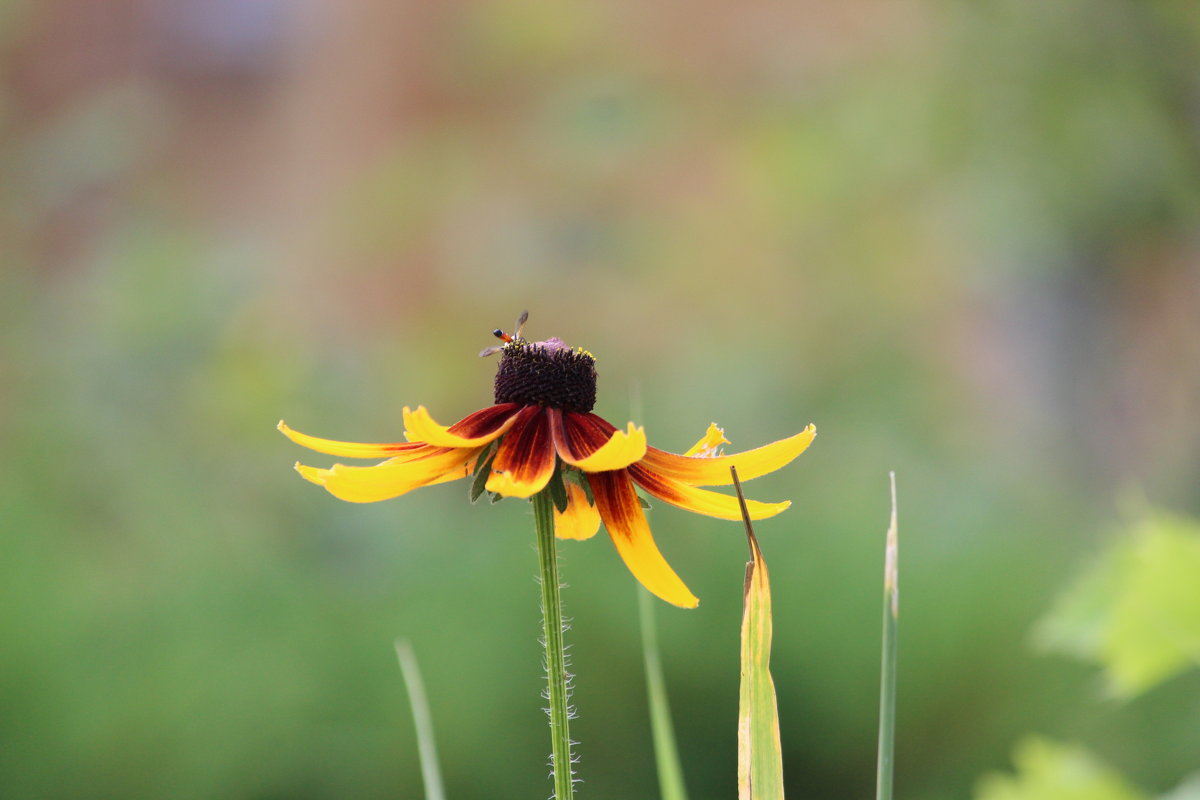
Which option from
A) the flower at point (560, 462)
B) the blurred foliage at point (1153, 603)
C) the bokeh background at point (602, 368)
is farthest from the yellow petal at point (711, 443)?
the bokeh background at point (602, 368)

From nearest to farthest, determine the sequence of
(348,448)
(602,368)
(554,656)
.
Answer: (554,656) < (348,448) < (602,368)

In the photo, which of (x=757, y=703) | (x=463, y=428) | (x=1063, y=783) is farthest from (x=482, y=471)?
(x=1063, y=783)

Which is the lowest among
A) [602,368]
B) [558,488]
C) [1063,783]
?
[1063,783]

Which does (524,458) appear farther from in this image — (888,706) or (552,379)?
(888,706)

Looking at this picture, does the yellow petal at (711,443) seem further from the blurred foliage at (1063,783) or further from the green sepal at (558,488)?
the blurred foliage at (1063,783)

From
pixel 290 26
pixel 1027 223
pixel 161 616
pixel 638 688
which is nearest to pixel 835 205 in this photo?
pixel 1027 223

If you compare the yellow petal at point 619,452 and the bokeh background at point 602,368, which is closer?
the yellow petal at point 619,452
